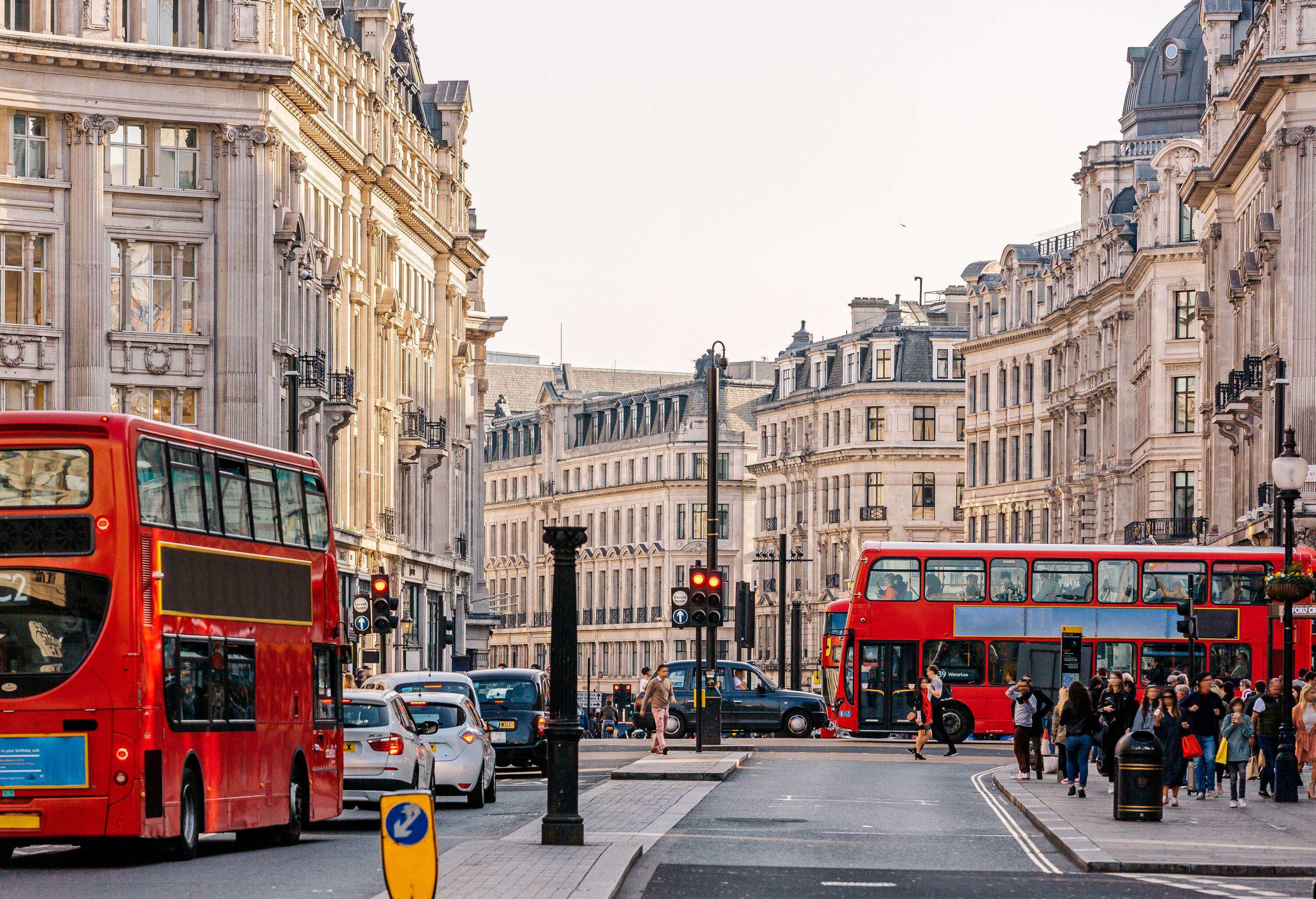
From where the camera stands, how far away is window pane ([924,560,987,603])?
163ft

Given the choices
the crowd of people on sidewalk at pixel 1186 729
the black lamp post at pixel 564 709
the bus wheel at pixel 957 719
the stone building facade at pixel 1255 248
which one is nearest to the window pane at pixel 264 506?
the black lamp post at pixel 564 709

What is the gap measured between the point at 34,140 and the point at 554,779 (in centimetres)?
3870

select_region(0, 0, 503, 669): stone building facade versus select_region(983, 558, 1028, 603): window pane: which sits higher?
select_region(0, 0, 503, 669): stone building facade

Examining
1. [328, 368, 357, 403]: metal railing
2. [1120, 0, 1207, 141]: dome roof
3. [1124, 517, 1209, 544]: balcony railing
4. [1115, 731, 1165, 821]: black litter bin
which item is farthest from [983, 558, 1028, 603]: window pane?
[1120, 0, 1207, 141]: dome roof

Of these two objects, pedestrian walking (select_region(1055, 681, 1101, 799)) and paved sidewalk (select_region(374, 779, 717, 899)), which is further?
pedestrian walking (select_region(1055, 681, 1101, 799))

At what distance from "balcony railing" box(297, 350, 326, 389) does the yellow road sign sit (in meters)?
48.5

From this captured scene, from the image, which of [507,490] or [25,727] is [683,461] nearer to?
[507,490]

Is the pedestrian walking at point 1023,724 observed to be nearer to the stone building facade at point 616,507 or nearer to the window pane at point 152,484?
the window pane at point 152,484

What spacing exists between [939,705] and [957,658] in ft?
4.00

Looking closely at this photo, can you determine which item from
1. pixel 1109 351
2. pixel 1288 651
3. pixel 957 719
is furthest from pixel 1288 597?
pixel 1109 351

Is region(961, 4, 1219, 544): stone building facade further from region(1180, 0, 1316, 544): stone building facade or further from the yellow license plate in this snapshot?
the yellow license plate

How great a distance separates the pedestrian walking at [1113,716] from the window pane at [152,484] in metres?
15.0

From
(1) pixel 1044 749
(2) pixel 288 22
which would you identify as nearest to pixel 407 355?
(2) pixel 288 22

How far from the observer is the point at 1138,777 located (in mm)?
26172
